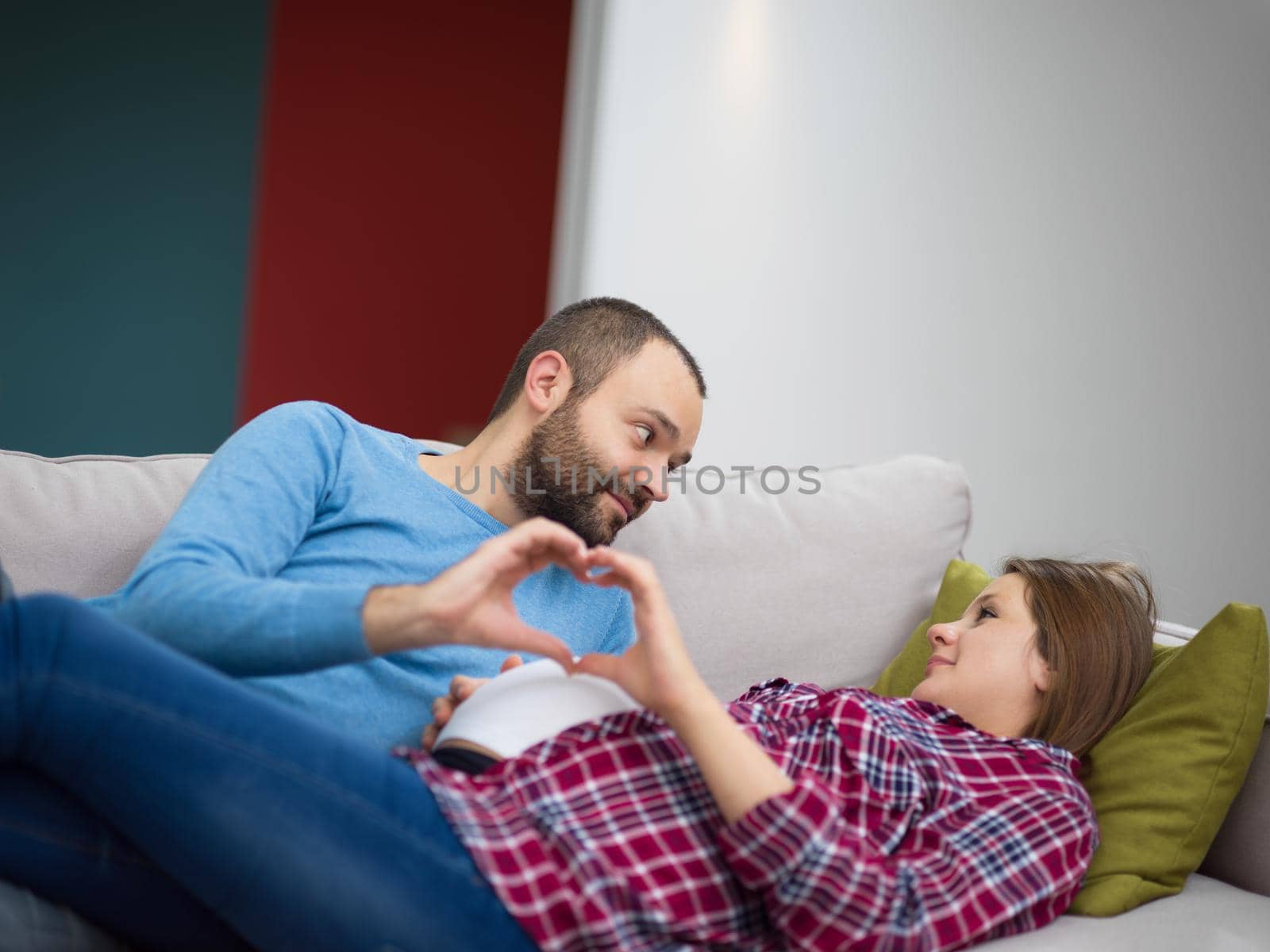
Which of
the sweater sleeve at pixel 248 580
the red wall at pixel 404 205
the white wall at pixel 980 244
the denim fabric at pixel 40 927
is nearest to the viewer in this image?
the denim fabric at pixel 40 927

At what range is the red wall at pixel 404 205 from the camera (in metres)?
3.74

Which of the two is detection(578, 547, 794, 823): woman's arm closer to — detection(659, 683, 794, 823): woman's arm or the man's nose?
detection(659, 683, 794, 823): woman's arm

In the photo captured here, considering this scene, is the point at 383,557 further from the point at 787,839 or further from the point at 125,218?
the point at 125,218

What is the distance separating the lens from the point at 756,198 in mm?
3062

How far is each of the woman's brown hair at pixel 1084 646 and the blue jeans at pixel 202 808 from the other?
0.70 meters

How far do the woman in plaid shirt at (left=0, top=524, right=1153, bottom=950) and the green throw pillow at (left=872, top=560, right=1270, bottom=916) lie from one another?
6.6 inches

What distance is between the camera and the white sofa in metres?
1.29

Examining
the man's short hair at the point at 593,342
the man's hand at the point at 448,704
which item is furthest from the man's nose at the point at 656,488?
the man's hand at the point at 448,704

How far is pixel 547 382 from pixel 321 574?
0.41 meters

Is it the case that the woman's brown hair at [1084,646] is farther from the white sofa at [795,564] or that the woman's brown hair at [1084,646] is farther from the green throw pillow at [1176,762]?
the white sofa at [795,564]

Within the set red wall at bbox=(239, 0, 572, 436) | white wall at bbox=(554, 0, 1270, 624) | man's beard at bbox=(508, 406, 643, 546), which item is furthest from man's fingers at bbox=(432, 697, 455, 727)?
red wall at bbox=(239, 0, 572, 436)

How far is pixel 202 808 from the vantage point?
0.86m

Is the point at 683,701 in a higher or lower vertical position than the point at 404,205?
lower

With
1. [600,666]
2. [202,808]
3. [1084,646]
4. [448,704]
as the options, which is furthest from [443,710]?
[1084,646]
